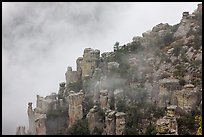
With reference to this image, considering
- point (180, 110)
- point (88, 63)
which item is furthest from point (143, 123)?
point (88, 63)

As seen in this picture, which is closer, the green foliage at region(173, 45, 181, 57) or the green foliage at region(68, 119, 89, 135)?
the green foliage at region(68, 119, 89, 135)

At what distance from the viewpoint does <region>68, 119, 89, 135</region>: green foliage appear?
47.0m

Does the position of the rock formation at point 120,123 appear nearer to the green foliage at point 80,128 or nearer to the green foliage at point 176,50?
the green foliage at point 80,128

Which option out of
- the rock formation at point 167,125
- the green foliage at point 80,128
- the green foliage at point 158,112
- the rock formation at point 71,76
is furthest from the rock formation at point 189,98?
the rock formation at point 71,76

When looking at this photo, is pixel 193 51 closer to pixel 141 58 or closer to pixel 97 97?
pixel 141 58

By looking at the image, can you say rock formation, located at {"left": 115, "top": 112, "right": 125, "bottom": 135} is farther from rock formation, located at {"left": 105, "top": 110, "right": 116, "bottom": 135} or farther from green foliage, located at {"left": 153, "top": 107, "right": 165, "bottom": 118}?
green foliage, located at {"left": 153, "top": 107, "right": 165, "bottom": 118}

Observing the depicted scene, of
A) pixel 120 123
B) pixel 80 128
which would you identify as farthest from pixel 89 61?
pixel 120 123

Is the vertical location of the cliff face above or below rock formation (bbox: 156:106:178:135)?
above

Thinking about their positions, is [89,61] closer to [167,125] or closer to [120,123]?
[120,123]

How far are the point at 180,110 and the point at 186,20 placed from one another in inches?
588

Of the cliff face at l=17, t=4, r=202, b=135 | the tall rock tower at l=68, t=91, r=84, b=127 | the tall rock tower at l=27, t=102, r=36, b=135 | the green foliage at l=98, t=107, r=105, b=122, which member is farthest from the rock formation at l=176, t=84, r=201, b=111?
the tall rock tower at l=27, t=102, r=36, b=135

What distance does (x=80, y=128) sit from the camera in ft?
156

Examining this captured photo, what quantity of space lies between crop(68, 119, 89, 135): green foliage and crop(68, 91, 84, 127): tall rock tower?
101 cm

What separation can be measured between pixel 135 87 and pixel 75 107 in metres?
5.63
